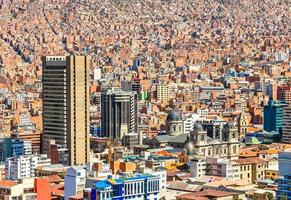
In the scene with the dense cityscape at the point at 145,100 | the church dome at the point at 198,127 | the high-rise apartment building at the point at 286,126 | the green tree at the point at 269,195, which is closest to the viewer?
the green tree at the point at 269,195

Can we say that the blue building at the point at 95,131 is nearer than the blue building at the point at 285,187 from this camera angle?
No

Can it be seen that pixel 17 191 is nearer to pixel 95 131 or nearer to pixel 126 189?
pixel 126 189

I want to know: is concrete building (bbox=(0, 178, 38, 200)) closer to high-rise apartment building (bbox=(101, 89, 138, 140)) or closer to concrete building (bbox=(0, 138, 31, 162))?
concrete building (bbox=(0, 138, 31, 162))

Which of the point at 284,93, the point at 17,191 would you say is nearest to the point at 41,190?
the point at 17,191

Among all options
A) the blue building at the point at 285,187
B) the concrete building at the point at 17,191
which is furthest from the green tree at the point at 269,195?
the concrete building at the point at 17,191

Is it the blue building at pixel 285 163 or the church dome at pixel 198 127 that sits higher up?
the church dome at pixel 198 127

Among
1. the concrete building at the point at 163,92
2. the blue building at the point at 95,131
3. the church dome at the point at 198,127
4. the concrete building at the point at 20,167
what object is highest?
the concrete building at the point at 163,92

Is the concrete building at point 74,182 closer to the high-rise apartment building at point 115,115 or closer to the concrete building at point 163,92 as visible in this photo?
the high-rise apartment building at point 115,115

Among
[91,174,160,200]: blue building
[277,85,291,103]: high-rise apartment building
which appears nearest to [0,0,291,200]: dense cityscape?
[91,174,160,200]: blue building
